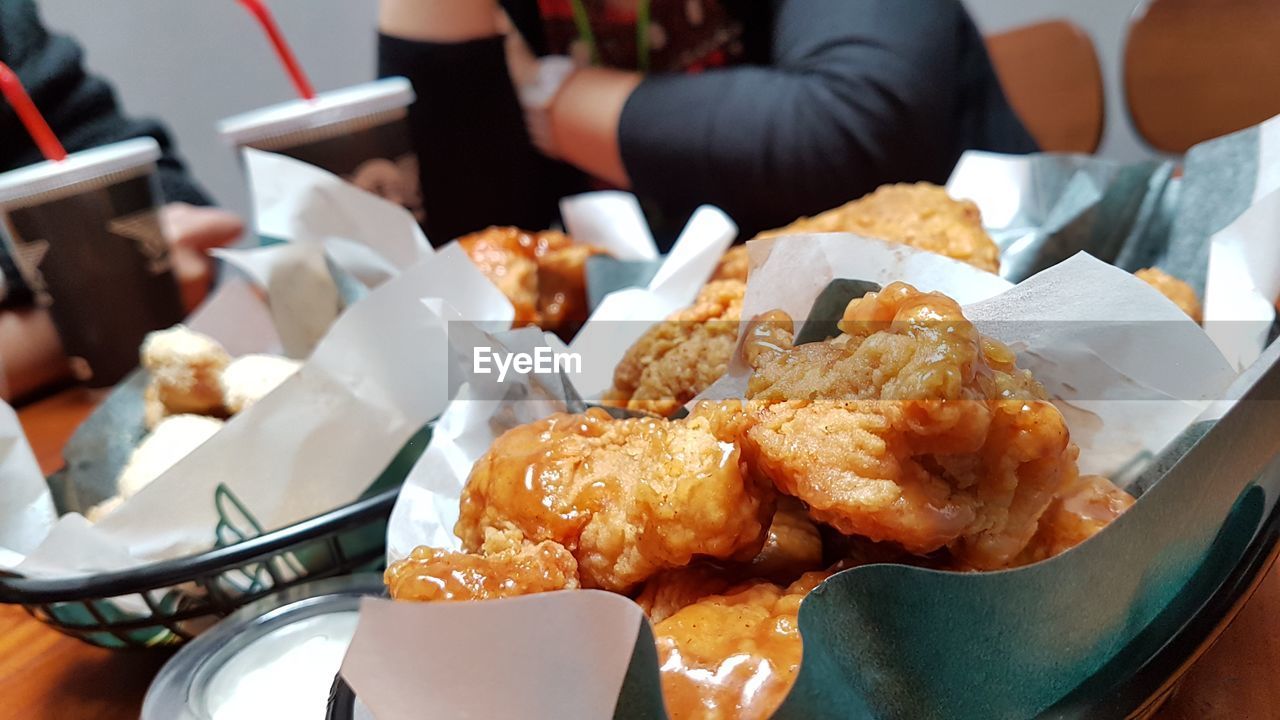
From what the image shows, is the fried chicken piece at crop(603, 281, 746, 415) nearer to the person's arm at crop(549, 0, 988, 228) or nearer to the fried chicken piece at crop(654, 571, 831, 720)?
the fried chicken piece at crop(654, 571, 831, 720)

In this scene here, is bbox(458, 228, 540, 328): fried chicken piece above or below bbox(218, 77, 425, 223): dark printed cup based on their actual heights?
below

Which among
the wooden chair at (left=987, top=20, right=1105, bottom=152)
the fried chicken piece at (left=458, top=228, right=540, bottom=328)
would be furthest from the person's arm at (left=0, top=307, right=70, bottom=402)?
the wooden chair at (left=987, top=20, right=1105, bottom=152)

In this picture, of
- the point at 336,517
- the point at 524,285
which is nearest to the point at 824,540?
the point at 336,517

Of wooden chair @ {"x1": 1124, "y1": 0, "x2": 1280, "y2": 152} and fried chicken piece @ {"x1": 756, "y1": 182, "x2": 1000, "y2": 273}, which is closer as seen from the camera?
fried chicken piece @ {"x1": 756, "y1": 182, "x2": 1000, "y2": 273}

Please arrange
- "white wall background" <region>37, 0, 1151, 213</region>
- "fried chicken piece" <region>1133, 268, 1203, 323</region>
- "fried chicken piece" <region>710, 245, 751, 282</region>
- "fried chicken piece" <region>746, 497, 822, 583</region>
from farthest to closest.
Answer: "white wall background" <region>37, 0, 1151, 213</region> → "fried chicken piece" <region>710, 245, 751, 282</region> → "fried chicken piece" <region>1133, 268, 1203, 323</region> → "fried chicken piece" <region>746, 497, 822, 583</region>

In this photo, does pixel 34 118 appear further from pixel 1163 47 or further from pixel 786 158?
pixel 1163 47

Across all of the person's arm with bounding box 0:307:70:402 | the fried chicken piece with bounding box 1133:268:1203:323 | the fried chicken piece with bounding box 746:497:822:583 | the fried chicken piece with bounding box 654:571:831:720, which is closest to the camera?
the fried chicken piece with bounding box 654:571:831:720

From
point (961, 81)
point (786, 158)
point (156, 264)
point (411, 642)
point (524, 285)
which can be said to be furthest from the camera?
point (961, 81)
